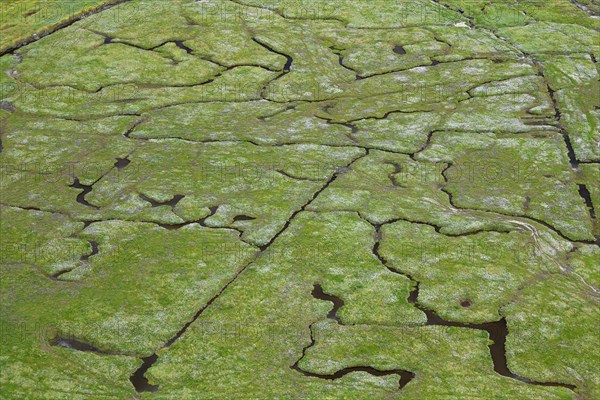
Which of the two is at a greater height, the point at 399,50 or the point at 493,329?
the point at 399,50

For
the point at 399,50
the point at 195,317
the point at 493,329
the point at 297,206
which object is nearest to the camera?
the point at 493,329

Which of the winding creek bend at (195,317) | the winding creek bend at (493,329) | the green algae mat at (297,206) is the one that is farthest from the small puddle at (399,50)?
the winding creek bend at (493,329)

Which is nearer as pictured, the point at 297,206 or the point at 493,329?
the point at 493,329

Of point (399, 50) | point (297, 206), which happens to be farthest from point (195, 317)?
point (399, 50)

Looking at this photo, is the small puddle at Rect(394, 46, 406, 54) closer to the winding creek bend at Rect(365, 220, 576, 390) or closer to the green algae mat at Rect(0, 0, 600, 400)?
the green algae mat at Rect(0, 0, 600, 400)

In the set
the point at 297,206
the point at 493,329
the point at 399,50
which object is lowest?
the point at 297,206

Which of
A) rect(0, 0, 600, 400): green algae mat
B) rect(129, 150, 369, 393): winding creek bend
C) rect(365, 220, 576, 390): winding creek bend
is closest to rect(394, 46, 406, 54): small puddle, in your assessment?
rect(0, 0, 600, 400): green algae mat

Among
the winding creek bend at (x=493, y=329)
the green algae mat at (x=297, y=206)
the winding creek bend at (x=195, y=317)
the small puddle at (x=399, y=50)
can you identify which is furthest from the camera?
the small puddle at (x=399, y=50)

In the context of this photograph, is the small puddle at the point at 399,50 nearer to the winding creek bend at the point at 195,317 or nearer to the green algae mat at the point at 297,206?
the green algae mat at the point at 297,206

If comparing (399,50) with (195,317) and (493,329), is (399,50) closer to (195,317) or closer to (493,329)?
(493,329)

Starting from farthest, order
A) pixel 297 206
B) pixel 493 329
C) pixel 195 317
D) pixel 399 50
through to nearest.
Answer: pixel 399 50, pixel 297 206, pixel 195 317, pixel 493 329
